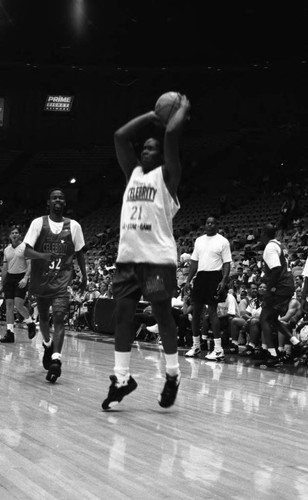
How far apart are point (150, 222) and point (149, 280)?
0.34 meters

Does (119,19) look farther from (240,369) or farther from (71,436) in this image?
(71,436)

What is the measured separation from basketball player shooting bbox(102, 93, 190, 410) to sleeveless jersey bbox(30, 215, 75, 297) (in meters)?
1.79

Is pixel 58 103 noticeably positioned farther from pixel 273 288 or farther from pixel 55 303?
pixel 55 303

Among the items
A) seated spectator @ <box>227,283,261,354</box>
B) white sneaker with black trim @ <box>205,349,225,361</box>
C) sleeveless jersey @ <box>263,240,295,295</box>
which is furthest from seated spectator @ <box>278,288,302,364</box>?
white sneaker with black trim @ <box>205,349,225,361</box>

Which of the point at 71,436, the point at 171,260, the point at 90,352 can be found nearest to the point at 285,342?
the point at 90,352

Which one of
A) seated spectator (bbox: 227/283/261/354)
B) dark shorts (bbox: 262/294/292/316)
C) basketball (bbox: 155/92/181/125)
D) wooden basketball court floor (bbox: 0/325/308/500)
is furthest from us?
seated spectator (bbox: 227/283/261/354)

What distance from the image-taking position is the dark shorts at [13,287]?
1047cm

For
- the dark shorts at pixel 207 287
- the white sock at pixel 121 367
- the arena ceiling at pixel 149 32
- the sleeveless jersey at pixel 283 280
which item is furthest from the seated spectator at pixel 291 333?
the arena ceiling at pixel 149 32

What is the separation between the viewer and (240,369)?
7.66 m

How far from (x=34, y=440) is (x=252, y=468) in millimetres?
1045

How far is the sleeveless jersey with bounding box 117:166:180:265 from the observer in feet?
14.5

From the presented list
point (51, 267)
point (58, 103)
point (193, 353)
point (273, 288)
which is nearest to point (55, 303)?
point (51, 267)

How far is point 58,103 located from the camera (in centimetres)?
2516

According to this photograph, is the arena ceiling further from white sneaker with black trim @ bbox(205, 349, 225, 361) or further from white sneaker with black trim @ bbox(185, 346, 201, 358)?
white sneaker with black trim @ bbox(205, 349, 225, 361)
